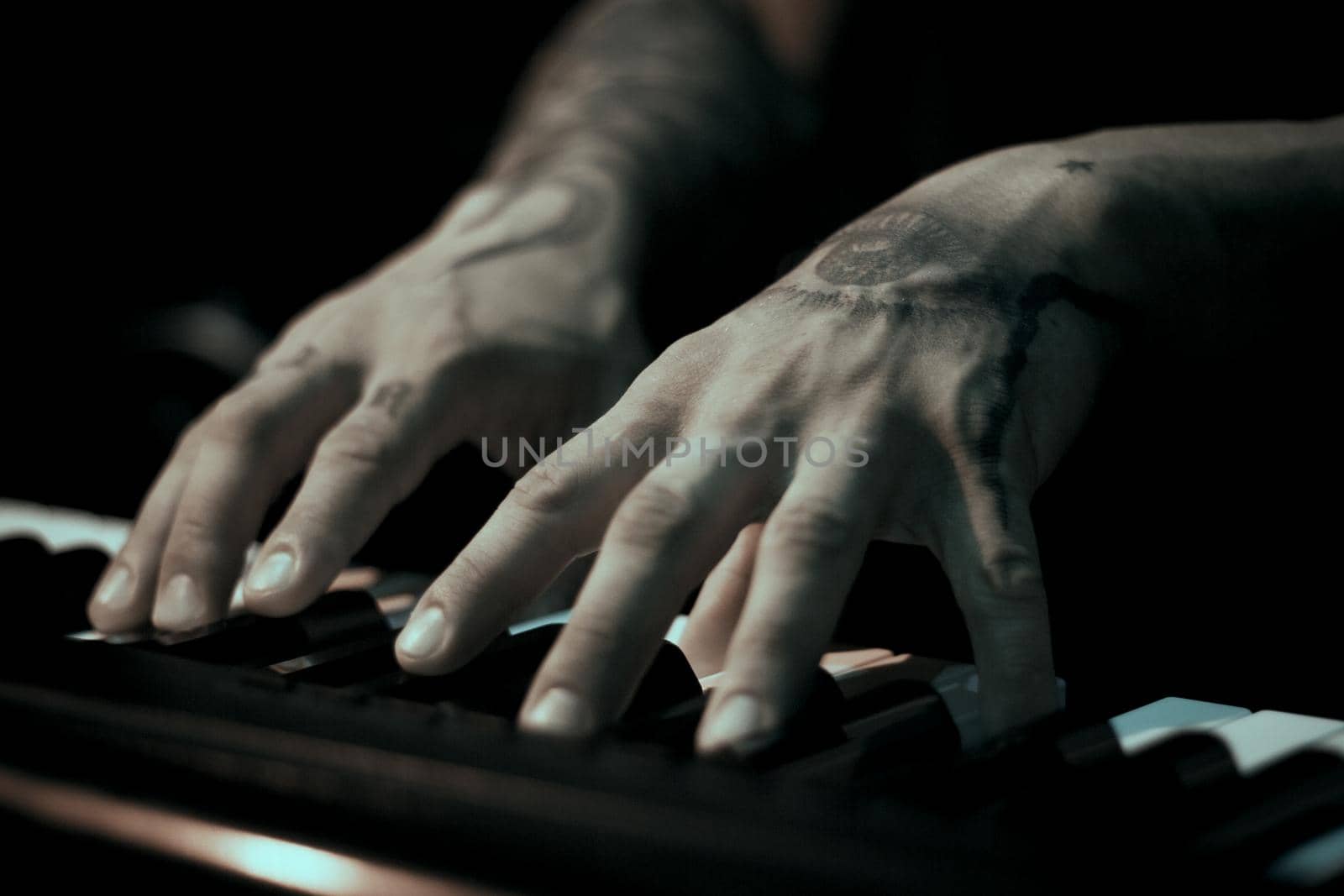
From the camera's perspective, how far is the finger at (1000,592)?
0.63 m

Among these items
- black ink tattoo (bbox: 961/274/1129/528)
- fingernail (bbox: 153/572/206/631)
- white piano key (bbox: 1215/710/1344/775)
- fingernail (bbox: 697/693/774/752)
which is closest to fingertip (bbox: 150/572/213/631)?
fingernail (bbox: 153/572/206/631)

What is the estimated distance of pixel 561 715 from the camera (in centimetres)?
60

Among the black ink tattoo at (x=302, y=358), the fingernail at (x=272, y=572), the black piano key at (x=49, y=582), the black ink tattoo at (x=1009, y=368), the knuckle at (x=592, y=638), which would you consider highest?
the black ink tattoo at (x=1009, y=368)

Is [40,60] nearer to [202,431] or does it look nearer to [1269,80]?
[202,431]

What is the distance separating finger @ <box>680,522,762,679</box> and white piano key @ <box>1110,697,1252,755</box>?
0.83 feet

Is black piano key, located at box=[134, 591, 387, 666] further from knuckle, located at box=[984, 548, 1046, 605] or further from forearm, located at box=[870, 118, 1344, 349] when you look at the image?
forearm, located at box=[870, 118, 1344, 349]

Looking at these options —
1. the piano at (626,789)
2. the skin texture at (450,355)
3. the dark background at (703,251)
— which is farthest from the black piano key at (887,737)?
the skin texture at (450,355)

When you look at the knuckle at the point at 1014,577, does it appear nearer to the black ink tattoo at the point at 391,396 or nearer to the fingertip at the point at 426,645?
the fingertip at the point at 426,645

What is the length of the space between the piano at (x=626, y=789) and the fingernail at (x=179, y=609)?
15 cm

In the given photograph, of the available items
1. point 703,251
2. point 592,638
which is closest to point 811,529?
point 592,638

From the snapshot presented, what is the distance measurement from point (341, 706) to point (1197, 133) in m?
0.87

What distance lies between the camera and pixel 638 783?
1.59 ft

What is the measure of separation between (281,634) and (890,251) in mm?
511

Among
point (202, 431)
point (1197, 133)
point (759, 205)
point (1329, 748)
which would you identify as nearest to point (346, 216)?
point (759, 205)
